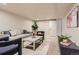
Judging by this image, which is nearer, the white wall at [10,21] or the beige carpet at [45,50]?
the beige carpet at [45,50]

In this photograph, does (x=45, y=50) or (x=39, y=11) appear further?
(x=39, y=11)

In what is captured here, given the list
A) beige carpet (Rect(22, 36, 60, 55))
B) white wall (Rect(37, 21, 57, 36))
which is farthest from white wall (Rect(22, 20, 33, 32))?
beige carpet (Rect(22, 36, 60, 55))

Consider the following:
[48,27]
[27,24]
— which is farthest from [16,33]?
[48,27]

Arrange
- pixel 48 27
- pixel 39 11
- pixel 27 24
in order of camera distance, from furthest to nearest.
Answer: pixel 39 11 → pixel 48 27 → pixel 27 24

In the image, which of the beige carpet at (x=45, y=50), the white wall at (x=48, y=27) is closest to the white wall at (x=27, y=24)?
the white wall at (x=48, y=27)

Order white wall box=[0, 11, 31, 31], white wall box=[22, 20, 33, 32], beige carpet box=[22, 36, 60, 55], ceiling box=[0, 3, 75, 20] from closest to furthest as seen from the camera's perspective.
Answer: beige carpet box=[22, 36, 60, 55] < white wall box=[22, 20, 33, 32] < ceiling box=[0, 3, 75, 20] < white wall box=[0, 11, 31, 31]

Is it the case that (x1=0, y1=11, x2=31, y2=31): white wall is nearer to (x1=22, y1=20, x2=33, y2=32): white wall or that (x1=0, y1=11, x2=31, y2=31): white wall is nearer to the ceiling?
(x1=22, y1=20, x2=33, y2=32): white wall

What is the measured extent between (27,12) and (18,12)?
0.89ft

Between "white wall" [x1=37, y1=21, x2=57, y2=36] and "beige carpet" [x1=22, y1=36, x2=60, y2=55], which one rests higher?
"white wall" [x1=37, y1=21, x2=57, y2=36]

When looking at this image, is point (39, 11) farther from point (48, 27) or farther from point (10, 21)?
point (10, 21)

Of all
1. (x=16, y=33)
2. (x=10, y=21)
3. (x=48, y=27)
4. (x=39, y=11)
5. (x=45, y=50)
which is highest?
→ (x=39, y=11)

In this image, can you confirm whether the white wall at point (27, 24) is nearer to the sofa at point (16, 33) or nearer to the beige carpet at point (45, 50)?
the sofa at point (16, 33)

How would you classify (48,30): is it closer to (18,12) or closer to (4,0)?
(18,12)

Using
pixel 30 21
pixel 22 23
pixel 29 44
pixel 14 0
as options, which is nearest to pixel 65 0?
pixel 14 0
